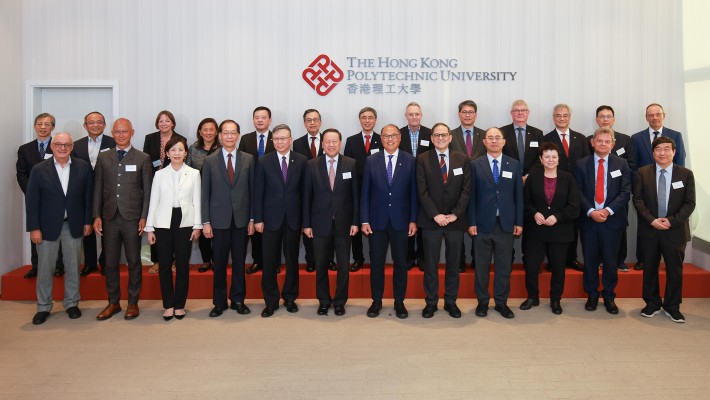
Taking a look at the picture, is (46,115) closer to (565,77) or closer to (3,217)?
(3,217)

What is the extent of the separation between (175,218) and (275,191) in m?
0.91

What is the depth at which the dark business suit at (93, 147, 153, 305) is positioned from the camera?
4.75 m

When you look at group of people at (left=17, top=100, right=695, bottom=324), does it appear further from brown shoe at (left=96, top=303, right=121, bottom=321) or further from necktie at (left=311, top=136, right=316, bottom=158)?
necktie at (left=311, top=136, right=316, bottom=158)

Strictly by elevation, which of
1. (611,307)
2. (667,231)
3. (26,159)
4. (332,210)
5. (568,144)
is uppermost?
(568,144)

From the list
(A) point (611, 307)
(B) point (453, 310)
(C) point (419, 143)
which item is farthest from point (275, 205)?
(A) point (611, 307)

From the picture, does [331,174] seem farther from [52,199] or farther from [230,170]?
[52,199]

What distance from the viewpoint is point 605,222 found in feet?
16.1

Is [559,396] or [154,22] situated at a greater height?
[154,22]

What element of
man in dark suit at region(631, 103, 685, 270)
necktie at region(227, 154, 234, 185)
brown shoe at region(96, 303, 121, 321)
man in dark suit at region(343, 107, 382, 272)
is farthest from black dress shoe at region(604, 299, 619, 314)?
brown shoe at region(96, 303, 121, 321)

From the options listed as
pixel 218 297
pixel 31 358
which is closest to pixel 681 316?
pixel 218 297

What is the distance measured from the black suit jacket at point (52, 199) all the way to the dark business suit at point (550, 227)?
412 cm

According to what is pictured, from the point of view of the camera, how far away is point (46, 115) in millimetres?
5312

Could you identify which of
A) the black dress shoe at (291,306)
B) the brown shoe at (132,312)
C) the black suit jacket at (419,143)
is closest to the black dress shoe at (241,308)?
the black dress shoe at (291,306)

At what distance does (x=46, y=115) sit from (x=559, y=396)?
5.26 metres
